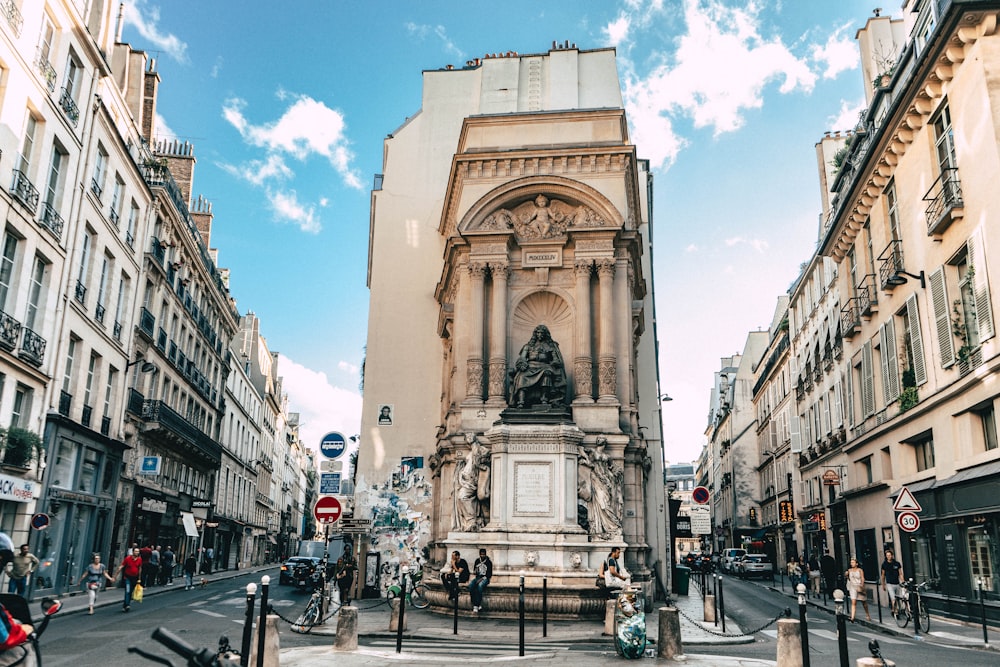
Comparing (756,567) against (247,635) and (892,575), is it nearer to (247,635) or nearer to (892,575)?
(892,575)

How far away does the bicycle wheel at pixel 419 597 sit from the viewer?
19.7m

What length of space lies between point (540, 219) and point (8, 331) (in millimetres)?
14409

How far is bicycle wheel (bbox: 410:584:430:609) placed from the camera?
1973 cm

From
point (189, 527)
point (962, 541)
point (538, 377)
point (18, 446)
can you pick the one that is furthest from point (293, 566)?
point (962, 541)

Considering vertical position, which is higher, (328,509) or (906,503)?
(906,503)

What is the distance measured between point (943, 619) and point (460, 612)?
37.3 ft

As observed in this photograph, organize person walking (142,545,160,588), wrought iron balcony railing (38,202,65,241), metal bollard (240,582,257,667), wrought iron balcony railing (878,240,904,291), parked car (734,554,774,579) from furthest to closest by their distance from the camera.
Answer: parked car (734,554,774,579)
person walking (142,545,160,588)
wrought iron balcony railing (878,240,904,291)
wrought iron balcony railing (38,202,65,241)
metal bollard (240,582,257,667)

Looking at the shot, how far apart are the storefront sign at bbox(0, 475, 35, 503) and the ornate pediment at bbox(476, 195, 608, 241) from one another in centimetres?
1348

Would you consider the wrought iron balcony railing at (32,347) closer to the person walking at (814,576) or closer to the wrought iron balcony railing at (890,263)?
the wrought iron balcony railing at (890,263)

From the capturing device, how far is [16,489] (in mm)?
19828

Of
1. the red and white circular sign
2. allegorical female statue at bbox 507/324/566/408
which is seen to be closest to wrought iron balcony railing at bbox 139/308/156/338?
allegorical female statue at bbox 507/324/566/408

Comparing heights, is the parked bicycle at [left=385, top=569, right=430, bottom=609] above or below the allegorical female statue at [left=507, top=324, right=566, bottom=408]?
below

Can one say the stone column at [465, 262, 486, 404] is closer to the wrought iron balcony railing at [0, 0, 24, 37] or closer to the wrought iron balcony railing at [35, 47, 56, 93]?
the wrought iron balcony railing at [35, 47, 56, 93]

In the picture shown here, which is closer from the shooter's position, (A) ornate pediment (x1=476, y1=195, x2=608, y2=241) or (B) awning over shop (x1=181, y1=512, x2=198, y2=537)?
(A) ornate pediment (x1=476, y1=195, x2=608, y2=241)
